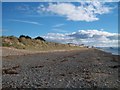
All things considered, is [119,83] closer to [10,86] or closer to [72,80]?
[72,80]

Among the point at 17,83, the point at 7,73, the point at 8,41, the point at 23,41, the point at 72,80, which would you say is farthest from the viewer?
the point at 23,41

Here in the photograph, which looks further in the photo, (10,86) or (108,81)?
(108,81)

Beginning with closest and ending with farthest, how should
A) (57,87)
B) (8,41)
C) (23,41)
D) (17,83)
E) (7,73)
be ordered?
(57,87)
(17,83)
(7,73)
(8,41)
(23,41)

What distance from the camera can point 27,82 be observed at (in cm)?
2292

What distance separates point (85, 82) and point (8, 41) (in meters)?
65.8

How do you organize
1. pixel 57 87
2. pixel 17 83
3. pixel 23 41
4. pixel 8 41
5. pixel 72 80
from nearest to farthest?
pixel 57 87 → pixel 17 83 → pixel 72 80 → pixel 8 41 → pixel 23 41

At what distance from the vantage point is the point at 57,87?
2091 cm

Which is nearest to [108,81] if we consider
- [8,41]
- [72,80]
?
[72,80]

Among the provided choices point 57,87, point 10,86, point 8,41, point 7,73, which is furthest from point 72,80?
point 8,41

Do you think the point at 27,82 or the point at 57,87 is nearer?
the point at 57,87

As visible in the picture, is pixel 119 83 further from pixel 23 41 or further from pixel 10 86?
pixel 23 41

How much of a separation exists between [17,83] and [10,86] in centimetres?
109

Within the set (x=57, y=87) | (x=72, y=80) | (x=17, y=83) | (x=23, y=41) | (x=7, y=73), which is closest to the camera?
(x=57, y=87)

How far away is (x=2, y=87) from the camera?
21.0 metres
